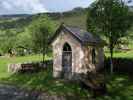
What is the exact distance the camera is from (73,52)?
4219 cm

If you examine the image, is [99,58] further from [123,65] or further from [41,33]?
[41,33]

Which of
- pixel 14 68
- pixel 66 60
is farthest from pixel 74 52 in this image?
pixel 14 68

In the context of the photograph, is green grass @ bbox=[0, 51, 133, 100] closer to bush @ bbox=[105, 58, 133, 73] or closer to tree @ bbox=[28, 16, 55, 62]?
bush @ bbox=[105, 58, 133, 73]

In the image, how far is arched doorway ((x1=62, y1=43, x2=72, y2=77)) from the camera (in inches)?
1682

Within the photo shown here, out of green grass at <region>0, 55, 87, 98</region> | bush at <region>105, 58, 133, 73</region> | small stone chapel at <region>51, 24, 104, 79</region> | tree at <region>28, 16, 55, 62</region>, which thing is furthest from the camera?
tree at <region>28, 16, 55, 62</region>

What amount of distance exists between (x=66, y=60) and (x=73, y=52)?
1.81m

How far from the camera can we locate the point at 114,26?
143 ft

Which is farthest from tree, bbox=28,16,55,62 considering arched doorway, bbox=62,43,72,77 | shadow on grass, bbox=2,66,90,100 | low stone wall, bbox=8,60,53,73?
arched doorway, bbox=62,43,72,77

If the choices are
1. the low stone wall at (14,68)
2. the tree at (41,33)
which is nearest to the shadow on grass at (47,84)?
the low stone wall at (14,68)

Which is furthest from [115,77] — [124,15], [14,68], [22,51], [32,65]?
[22,51]

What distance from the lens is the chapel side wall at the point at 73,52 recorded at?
41.7 m

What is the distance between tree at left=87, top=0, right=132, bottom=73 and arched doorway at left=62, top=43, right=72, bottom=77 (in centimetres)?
489

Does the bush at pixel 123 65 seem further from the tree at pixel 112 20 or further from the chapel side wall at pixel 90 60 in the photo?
the tree at pixel 112 20

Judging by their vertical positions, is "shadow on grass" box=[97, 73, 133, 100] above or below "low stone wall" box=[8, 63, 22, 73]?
below
